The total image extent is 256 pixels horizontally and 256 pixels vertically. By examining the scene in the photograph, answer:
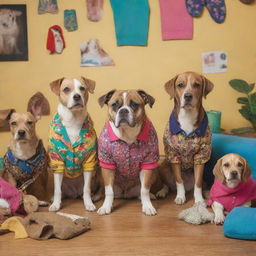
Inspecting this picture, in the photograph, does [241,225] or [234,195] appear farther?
[234,195]

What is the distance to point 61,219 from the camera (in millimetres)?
2676

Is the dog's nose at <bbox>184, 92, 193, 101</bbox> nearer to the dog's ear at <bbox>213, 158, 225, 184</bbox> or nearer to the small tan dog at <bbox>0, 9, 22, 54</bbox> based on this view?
the dog's ear at <bbox>213, 158, 225, 184</bbox>

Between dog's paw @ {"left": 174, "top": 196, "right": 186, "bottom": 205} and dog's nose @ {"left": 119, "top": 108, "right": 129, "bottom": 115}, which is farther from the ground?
dog's nose @ {"left": 119, "top": 108, "right": 129, "bottom": 115}

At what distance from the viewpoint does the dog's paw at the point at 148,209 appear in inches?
118

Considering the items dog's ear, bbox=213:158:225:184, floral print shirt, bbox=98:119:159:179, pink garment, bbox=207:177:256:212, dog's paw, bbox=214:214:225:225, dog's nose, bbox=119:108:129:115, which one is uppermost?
dog's nose, bbox=119:108:129:115

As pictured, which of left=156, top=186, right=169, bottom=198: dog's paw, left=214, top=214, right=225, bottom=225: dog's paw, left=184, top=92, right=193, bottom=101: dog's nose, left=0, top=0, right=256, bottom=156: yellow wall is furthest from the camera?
left=0, top=0, right=256, bottom=156: yellow wall

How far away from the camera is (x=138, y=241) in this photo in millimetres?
2559

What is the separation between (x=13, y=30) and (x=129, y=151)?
1.85 m

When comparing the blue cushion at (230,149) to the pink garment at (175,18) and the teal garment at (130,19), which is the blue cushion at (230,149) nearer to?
the pink garment at (175,18)

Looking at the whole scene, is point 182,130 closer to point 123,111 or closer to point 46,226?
point 123,111

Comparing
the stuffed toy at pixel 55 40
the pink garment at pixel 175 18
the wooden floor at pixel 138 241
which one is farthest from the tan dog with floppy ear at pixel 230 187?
the stuffed toy at pixel 55 40

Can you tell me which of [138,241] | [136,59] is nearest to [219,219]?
[138,241]

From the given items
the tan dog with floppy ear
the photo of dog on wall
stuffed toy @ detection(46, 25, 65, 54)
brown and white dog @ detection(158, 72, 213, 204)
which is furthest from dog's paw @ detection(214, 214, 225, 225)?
stuffed toy @ detection(46, 25, 65, 54)

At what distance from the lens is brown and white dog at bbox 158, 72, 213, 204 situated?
3.08 m
